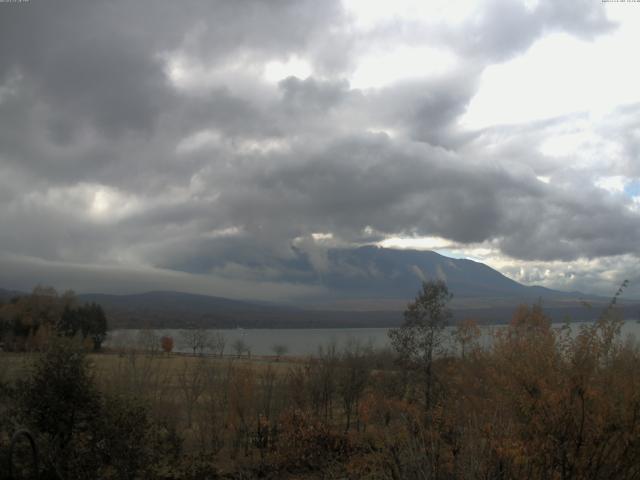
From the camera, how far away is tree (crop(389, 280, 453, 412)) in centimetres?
2856

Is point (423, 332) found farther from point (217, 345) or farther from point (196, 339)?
point (196, 339)

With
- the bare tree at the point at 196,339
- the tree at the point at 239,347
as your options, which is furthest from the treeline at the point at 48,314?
the tree at the point at 239,347

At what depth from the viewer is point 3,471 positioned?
10.6 meters

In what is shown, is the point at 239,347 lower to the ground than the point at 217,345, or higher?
lower

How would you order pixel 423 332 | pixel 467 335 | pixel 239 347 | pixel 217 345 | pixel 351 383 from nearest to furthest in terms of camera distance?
pixel 351 383
pixel 467 335
pixel 423 332
pixel 217 345
pixel 239 347

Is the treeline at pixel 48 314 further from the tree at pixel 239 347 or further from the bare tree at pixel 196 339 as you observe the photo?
the tree at pixel 239 347

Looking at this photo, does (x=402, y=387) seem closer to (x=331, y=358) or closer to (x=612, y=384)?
(x=331, y=358)

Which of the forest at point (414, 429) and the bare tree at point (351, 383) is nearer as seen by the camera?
the forest at point (414, 429)

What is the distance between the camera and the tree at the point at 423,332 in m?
28.6

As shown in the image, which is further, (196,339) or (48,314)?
(196,339)

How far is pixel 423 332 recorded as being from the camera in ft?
94.2

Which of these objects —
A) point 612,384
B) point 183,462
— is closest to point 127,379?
point 183,462

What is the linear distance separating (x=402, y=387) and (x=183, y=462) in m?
14.9

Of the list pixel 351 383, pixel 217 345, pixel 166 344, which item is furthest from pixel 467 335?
pixel 166 344
